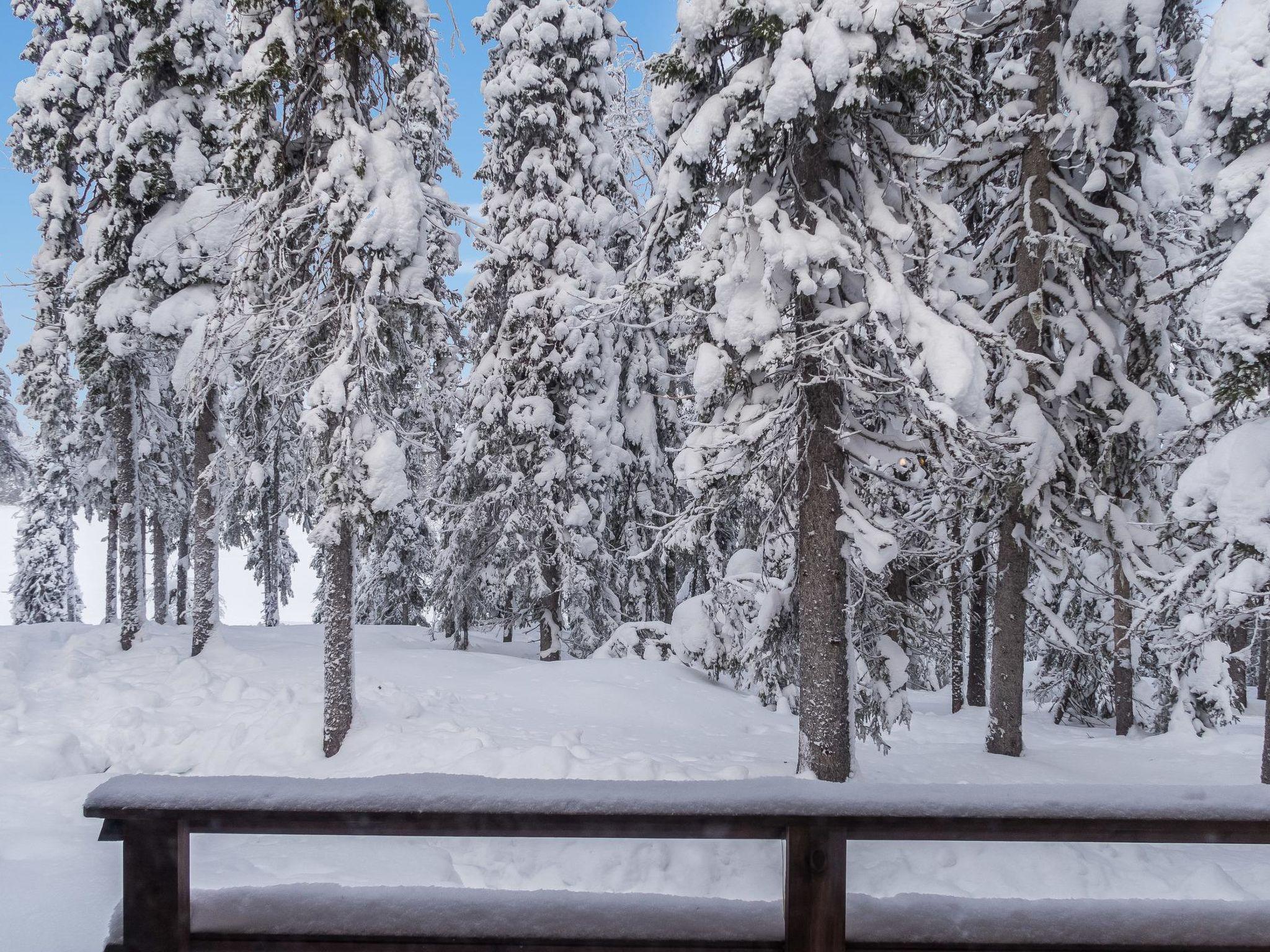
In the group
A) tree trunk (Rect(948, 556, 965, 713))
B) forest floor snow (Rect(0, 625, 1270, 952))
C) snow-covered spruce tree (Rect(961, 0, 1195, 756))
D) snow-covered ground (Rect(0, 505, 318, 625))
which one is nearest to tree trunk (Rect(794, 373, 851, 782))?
forest floor snow (Rect(0, 625, 1270, 952))

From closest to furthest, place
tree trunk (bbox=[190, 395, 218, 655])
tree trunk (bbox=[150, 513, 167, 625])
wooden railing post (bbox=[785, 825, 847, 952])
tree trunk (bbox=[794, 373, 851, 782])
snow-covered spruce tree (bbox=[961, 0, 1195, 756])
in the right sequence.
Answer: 1. wooden railing post (bbox=[785, 825, 847, 952])
2. tree trunk (bbox=[794, 373, 851, 782])
3. snow-covered spruce tree (bbox=[961, 0, 1195, 756])
4. tree trunk (bbox=[190, 395, 218, 655])
5. tree trunk (bbox=[150, 513, 167, 625])

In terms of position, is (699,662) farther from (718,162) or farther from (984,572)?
(718,162)

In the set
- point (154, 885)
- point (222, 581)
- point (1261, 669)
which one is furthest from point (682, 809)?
point (222, 581)

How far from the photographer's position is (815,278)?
7836mm

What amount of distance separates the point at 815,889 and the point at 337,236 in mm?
10912

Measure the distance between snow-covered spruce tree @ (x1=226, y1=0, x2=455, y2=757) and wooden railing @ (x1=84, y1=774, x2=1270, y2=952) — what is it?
8350mm

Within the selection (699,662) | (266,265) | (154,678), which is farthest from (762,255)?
(154,678)

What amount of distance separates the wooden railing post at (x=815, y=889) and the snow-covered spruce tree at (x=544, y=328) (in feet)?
50.7

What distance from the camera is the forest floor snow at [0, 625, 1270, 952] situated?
19.0 ft

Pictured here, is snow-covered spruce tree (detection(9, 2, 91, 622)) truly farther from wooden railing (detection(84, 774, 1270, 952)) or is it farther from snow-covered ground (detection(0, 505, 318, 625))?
snow-covered ground (detection(0, 505, 318, 625))

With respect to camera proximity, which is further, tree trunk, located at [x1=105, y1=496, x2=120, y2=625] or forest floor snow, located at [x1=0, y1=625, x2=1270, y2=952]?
tree trunk, located at [x1=105, y1=496, x2=120, y2=625]

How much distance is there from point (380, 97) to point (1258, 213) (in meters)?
11.4

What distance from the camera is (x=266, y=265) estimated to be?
11875mm

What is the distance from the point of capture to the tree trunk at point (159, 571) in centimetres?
2816
